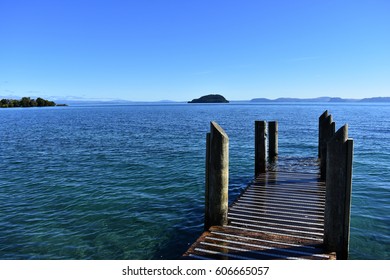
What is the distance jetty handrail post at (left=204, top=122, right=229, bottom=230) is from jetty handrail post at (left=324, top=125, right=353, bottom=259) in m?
2.42

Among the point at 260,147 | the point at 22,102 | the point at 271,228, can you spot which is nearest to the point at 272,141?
the point at 260,147

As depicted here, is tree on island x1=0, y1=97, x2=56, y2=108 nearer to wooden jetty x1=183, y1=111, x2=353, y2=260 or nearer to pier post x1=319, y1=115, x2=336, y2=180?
pier post x1=319, y1=115, x2=336, y2=180

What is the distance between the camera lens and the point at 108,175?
16.6m

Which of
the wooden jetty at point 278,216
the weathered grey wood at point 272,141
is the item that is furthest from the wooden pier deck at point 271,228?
the weathered grey wood at point 272,141

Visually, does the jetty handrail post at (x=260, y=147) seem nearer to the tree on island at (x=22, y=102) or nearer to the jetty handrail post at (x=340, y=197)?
the jetty handrail post at (x=340, y=197)

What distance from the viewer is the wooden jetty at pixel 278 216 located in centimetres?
640

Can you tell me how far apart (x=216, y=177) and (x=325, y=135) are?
7.36m

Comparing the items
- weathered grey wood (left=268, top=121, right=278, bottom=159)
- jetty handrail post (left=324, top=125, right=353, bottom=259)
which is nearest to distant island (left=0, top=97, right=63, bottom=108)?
weathered grey wood (left=268, top=121, right=278, bottom=159)

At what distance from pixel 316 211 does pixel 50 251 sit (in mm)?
7234

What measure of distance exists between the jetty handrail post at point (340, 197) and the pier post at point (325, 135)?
5991 mm

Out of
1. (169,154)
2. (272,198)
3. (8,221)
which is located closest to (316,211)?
(272,198)

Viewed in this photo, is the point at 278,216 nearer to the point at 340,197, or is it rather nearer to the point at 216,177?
the point at 216,177

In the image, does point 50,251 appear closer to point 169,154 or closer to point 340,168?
point 340,168

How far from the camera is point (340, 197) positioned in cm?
641
